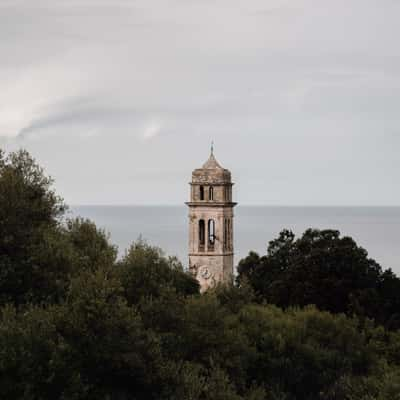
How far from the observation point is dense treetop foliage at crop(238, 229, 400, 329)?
174ft

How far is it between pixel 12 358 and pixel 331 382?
14.7 metres

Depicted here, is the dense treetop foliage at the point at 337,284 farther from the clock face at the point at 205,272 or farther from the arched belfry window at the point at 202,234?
the arched belfry window at the point at 202,234

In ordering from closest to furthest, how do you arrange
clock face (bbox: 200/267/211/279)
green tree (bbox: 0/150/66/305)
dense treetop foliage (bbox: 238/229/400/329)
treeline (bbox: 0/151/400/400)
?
treeline (bbox: 0/151/400/400) → green tree (bbox: 0/150/66/305) → dense treetop foliage (bbox: 238/229/400/329) → clock face (bbox: 200/267/211/279)

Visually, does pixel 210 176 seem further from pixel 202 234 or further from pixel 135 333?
Result: pixel 135 333

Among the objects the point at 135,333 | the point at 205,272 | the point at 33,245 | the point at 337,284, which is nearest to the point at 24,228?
the point at 33,245

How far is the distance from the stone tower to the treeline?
15.7 metres

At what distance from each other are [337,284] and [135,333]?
25816 millimetres

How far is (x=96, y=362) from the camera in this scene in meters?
29.8

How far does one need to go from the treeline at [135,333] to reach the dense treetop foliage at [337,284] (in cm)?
518

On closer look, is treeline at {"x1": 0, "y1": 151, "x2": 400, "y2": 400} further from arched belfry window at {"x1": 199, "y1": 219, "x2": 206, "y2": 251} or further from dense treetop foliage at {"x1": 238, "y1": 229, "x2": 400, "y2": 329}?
arched belfry window at {"x1": 199, "y1": 219, "x2": 206, "y2": 251}

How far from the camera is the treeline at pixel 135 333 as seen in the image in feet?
95.4

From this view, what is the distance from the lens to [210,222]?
207 ft

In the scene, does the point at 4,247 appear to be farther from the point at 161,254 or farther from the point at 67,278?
the point at 161,254

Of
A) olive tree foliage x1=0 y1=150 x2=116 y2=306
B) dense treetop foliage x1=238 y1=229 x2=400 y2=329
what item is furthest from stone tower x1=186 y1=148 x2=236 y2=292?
olive tree foliage x1=0 y1=150 x2=116 y2=306
